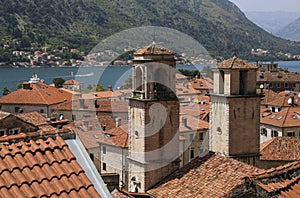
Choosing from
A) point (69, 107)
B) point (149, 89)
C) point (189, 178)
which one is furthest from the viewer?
point (69, 107)

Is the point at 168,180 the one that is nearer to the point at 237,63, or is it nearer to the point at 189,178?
the point at 189,178

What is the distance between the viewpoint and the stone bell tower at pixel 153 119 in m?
18.8

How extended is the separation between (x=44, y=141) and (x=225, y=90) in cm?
1646

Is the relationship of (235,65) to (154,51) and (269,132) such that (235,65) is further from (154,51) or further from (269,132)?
(269,132)

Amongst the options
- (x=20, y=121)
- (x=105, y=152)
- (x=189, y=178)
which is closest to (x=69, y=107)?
(x=105, y=152)

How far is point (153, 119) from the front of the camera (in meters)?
18.8

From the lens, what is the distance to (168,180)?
17766mm

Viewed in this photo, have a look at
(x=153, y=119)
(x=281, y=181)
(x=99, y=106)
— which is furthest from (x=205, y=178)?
(x=99, y=106)

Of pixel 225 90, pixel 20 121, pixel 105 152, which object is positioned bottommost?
pixel 105 152

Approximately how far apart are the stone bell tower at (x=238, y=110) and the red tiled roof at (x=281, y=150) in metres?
4.15

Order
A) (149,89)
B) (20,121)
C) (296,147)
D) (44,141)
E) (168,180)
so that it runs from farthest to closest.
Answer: (296,147) < (20,121) < (149,89) < (168,180) < (44,141)

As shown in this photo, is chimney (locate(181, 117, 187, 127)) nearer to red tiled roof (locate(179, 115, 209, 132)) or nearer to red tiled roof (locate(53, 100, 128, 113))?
red tiled roof (locate(179, 115, 209, 132))

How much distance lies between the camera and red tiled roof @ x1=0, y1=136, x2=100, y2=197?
5.01 meters

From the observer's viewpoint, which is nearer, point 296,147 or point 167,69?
point 167,69
